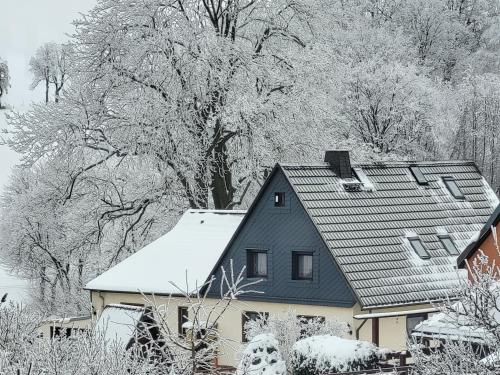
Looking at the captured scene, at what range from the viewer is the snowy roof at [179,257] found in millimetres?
34906

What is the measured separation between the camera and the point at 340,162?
33.5 m

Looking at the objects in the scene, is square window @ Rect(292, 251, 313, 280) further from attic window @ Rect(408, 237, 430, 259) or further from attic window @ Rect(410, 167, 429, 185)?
attic window @ Rect(410, 167, 429, 185)

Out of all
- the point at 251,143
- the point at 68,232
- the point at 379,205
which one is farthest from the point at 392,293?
the point at 68,232

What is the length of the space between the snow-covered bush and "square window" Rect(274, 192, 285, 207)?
14.1 feet

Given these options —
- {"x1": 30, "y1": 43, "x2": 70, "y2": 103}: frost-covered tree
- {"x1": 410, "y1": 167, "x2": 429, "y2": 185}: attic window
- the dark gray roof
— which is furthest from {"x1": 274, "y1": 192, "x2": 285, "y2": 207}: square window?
{"x1": 30, "y1": 43, "x2": 70, "y2": 103}: frost-covered tree

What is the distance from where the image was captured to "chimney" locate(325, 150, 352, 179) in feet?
110

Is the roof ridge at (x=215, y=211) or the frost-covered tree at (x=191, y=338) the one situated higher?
the roof ridge at (x=215, y=211)

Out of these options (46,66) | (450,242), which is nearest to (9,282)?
(450,242)

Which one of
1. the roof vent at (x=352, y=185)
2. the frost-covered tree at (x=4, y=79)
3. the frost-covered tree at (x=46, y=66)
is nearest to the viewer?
the roof vent at (x=352, y=185)

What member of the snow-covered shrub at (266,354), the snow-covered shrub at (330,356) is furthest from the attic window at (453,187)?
the snow-covered shrub at (266,354)

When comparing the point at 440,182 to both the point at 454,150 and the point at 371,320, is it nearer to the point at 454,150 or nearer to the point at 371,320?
the point at 371,320

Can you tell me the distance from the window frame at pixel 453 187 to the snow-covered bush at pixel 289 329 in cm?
908

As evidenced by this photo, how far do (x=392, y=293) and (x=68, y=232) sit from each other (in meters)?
15.3

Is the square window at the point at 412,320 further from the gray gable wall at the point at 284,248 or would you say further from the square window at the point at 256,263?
the square window at the point at 256,263
